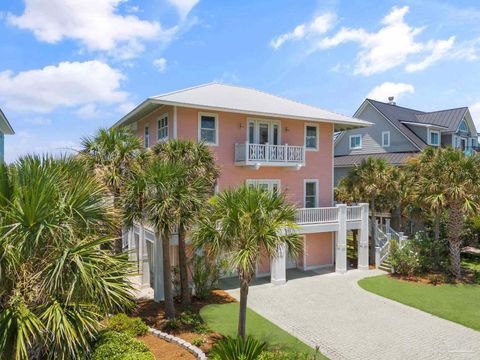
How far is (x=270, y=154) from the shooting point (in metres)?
19.4

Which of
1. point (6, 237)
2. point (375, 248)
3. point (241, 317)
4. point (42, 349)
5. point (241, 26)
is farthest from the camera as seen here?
point (375, 248)

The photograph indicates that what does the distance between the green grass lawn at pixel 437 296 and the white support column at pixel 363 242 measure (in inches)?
70.8

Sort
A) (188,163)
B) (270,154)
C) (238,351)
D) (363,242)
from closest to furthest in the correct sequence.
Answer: (238,351)
(188,163)
(270,154)
(363,242)

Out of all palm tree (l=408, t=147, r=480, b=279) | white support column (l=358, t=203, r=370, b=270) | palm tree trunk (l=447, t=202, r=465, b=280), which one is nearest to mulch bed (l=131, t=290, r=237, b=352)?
white support column (l=358, t=203, r=370, b=270)

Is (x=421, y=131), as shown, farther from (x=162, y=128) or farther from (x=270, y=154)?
(x=162, y=128)

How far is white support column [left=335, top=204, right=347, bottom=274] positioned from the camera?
20905 mm

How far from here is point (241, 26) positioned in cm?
1554

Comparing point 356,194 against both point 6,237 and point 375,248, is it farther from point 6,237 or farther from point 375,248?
point 6,237

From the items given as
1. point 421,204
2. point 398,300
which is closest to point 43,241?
point 398,300

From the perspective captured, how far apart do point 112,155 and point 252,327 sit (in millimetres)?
8677

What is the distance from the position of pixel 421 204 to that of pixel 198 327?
1460 centimetres

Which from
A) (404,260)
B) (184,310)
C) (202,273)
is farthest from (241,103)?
(404,260)

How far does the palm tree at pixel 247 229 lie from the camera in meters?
9.45

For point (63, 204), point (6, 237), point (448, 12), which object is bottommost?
point (6, 237)
